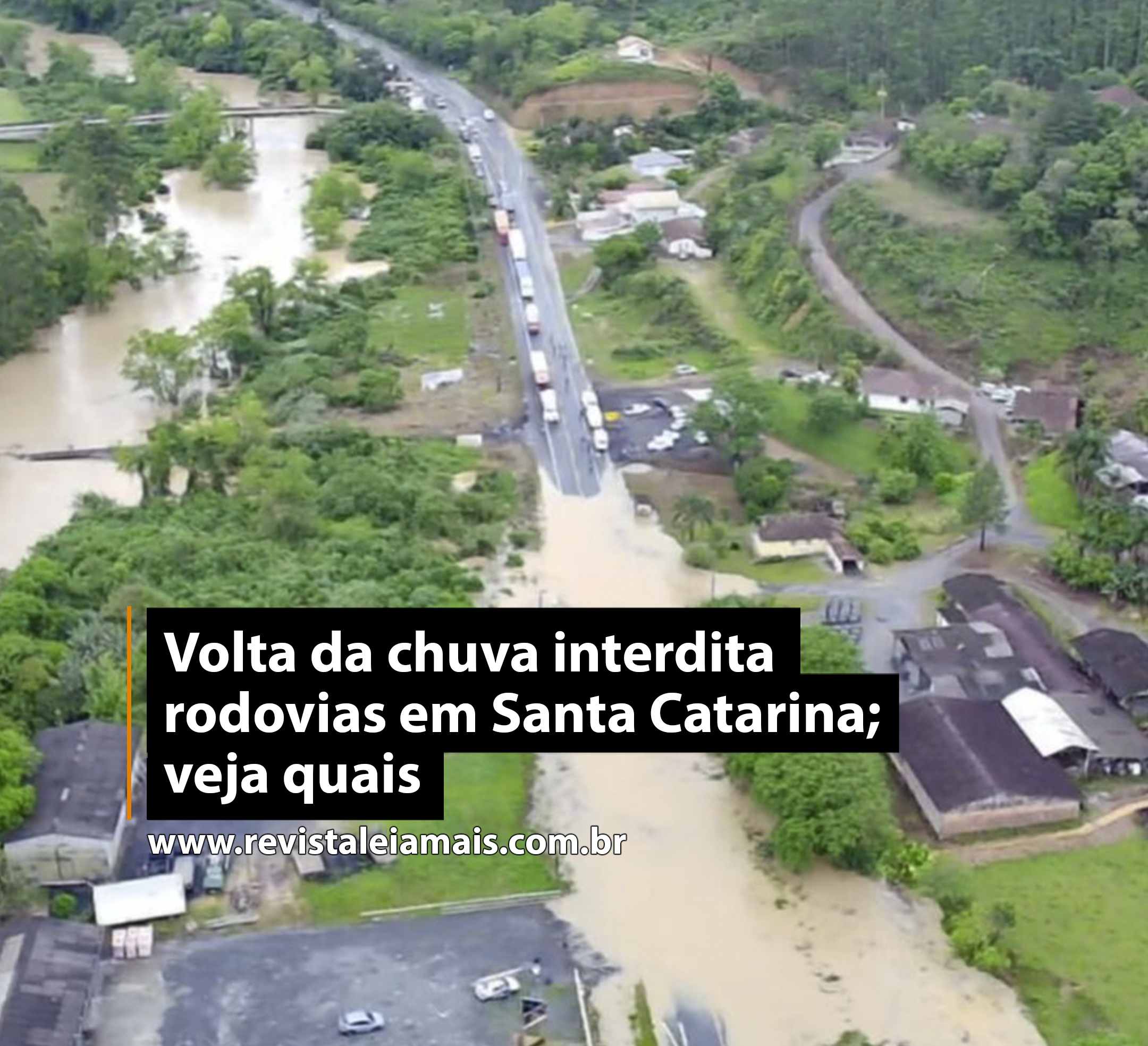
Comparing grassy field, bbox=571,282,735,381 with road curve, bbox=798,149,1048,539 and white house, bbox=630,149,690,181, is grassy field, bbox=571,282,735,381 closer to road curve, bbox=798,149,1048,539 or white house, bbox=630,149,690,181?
road curve, bbox=798,149,1048,539

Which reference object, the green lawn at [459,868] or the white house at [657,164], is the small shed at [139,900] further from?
the white house at [657,164]

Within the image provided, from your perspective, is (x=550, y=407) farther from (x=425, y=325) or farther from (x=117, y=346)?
(x=117, y=346)

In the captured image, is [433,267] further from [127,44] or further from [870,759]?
[127,44]

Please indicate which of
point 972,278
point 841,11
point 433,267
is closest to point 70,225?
point 433,267

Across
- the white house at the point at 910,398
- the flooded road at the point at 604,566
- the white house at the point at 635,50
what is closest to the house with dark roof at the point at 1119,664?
the flooded road at the point at 604,566

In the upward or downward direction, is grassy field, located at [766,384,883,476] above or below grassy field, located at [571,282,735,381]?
above

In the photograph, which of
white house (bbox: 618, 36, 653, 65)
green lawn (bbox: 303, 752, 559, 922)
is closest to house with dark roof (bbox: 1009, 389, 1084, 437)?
green lawn (bbox: 303, 752, 559, 922)

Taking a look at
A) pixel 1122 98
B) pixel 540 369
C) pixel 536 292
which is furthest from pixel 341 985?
pixel 1122 98
